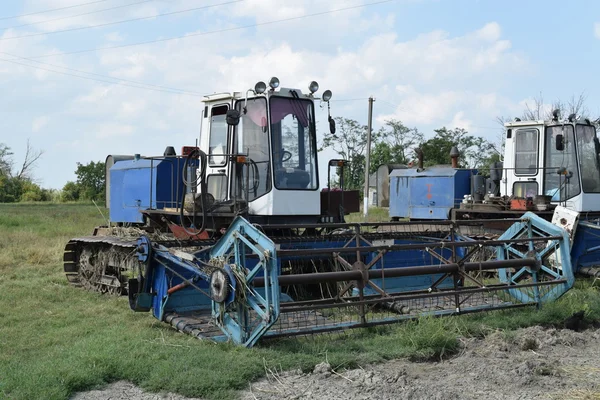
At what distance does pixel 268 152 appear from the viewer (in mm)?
10055

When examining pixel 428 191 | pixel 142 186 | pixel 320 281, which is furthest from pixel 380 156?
pixel 320 281

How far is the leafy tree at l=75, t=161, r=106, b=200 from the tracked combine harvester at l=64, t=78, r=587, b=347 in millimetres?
45833

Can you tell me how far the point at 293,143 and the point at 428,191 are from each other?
6.19 metres

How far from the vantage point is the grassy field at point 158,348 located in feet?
18.4

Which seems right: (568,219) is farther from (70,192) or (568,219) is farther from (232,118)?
(70,192)

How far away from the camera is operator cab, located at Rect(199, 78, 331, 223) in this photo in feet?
32.8

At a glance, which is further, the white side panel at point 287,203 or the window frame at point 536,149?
the window frame at point 536,149

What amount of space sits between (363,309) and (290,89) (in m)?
4.24

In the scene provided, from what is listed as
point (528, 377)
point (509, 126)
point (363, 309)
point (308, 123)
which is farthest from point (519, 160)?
point (528, 377)

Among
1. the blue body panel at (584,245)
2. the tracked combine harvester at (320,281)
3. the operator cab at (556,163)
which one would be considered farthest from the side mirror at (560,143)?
the tracked combine harvester at (320,281)

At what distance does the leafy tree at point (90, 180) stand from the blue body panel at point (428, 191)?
141ft

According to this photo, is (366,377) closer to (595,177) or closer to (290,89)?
(290,89)

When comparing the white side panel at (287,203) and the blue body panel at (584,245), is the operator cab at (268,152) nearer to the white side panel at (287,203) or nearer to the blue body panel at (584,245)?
the white side panel at (287,203)

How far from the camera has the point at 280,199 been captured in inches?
395
